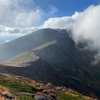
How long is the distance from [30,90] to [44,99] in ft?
54.2

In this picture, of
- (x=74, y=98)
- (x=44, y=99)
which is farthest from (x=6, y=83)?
(x=74, y=98)

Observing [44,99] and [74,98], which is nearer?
[44,99]

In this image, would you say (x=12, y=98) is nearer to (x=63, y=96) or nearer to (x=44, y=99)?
(x=44, y=99)

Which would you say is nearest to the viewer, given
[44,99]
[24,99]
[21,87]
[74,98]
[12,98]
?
[24,99]

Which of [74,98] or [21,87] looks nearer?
[21,87]

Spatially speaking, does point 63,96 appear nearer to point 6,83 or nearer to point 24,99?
point 6,83

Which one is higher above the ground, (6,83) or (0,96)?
(6,83)

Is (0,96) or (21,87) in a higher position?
(21,87)

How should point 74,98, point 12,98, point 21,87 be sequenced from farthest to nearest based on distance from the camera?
point 74,98 < point 21,87 < point 12,98

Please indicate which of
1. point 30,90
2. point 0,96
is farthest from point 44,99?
point 0,96

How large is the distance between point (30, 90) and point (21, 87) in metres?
4.18

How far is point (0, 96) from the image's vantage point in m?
74.1

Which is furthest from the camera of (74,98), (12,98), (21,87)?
(74,98)

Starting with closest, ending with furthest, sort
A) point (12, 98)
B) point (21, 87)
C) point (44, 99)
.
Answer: point (12, 98), point (44, 99), point (21, 87)
